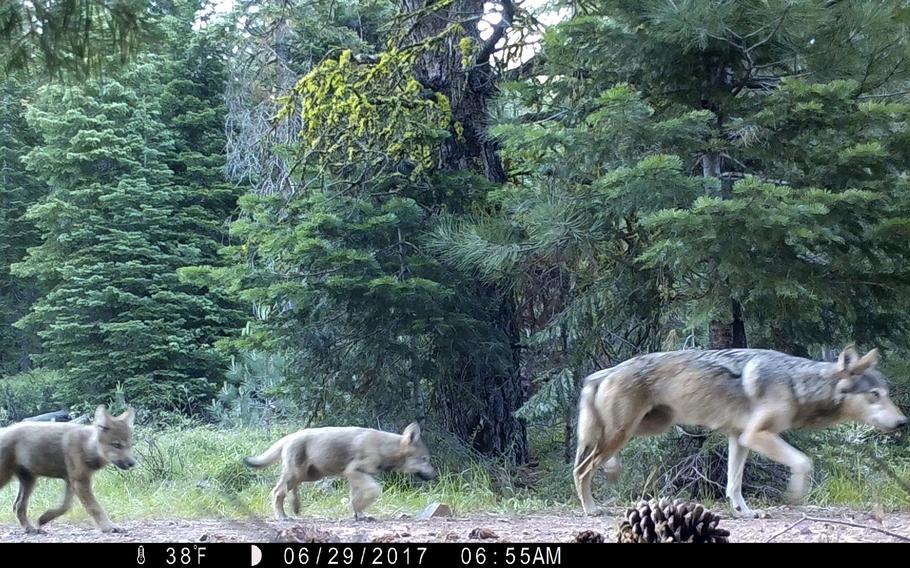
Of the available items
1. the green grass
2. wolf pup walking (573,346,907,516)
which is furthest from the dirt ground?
the green grass

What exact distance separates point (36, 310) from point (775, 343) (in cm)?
1882

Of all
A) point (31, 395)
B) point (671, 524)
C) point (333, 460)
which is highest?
point (671, 524)

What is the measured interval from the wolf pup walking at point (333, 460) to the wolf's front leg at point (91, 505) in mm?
1531

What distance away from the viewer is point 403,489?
11070mm

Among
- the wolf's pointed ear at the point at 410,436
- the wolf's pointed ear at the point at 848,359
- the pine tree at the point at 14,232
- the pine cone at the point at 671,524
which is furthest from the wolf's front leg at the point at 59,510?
the pine tree at the point at 14,232

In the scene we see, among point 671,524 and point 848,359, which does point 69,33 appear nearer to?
point 671,524

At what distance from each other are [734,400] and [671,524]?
312 centimetres

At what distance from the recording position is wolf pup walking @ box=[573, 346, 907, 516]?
733 cm

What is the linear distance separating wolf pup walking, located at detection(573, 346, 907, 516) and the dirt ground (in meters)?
0.56

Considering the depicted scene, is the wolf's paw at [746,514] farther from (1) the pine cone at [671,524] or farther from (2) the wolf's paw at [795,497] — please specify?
(1) the pine cone at [671,524]

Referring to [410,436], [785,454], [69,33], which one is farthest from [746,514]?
[69,33]
